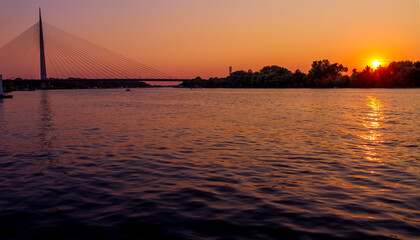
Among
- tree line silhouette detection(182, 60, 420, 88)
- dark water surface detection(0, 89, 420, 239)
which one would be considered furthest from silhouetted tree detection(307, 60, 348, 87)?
dark water surface detection(0, 89, 420, 239)

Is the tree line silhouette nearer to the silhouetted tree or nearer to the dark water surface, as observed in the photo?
the silhouetted tree

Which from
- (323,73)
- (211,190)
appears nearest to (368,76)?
(323,73)

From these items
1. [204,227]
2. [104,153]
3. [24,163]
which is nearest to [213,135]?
[104,153]

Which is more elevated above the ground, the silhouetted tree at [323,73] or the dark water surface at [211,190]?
the silhouetted tree at [323,73]

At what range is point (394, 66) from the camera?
158 m

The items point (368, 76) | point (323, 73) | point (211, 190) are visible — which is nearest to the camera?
point (211, 190)

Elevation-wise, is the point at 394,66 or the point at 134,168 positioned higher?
the point at 394,66

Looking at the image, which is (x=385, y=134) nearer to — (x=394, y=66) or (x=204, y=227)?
(x=204, y=227)

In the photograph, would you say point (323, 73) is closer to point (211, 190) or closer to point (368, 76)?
point (368, 76)

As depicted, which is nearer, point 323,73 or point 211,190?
point 211,190

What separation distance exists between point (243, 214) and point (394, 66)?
570 feet

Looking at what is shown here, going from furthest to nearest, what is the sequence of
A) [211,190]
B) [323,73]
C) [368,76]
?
[323,73] < [368,76] < [211,190]

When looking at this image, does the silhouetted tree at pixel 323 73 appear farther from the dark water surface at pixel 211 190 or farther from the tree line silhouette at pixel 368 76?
the dark water surface at pixel 211 190

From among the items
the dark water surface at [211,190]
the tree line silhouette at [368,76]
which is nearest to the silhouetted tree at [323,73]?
the tree line silhouette at [368,76]
